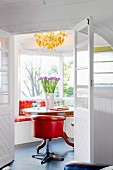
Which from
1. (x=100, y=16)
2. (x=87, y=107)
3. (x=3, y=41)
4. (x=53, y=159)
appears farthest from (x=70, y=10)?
(x=53, y=159)

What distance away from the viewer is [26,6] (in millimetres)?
5055

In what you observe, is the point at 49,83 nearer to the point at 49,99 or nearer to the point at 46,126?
the point at 49,99

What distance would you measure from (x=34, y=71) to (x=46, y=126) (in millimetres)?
3021

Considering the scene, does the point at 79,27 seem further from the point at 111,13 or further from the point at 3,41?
the point at 3,41

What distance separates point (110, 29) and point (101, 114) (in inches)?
52.8

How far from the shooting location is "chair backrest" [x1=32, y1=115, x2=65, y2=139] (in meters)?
5.06

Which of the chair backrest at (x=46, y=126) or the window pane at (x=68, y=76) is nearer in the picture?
the chair backrest at (x=46, y=126)

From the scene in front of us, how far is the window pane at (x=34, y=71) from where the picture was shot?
7672 mm

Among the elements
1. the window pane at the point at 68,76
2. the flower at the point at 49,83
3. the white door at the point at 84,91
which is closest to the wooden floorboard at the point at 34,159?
the white door at the point at 84,91

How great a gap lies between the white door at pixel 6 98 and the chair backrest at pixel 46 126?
46 centimetres

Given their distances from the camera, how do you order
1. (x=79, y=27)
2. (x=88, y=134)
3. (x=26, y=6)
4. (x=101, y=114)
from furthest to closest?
(x=26, y=6), (x=101, y=114), (x=79, y=27), (x=88, y=134)

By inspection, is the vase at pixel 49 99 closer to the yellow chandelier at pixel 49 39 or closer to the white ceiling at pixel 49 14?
the yellow chandelier at pixel 49 39

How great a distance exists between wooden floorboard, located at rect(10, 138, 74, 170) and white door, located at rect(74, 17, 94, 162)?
665 mm

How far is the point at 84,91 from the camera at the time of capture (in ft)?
13.6
